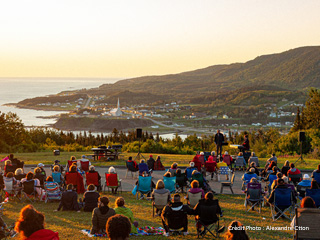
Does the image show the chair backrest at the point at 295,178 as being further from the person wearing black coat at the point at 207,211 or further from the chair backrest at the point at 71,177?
the chair backrest at the point at 71,177

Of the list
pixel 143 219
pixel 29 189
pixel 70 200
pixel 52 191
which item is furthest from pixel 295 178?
pixel 29 189

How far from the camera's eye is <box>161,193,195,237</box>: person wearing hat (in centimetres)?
750

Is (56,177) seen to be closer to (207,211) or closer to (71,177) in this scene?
(71,177)

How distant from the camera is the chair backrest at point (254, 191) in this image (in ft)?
31.8

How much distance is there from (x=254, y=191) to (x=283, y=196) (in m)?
0.90

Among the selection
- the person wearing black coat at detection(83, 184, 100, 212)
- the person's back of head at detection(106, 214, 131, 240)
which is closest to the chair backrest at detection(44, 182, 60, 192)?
Result: the person wearing black coat at detection(83, 184, 100, 212)

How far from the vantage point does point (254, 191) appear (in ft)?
31.9

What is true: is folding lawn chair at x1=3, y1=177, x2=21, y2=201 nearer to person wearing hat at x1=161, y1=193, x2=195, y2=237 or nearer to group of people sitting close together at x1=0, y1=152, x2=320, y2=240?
group of people sitting close together at x1=0, y1=152, x2=320, y2=240

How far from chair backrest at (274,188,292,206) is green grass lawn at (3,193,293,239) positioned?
440 mm

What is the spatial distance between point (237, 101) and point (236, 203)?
532 feet

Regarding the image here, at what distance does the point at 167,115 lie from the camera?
14400 cm

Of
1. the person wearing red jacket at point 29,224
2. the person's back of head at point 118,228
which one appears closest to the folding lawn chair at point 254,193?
the person's back of head at point 118,228

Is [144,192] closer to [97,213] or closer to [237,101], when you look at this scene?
[97,213]

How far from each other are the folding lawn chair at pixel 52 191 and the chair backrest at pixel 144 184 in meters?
2.50
